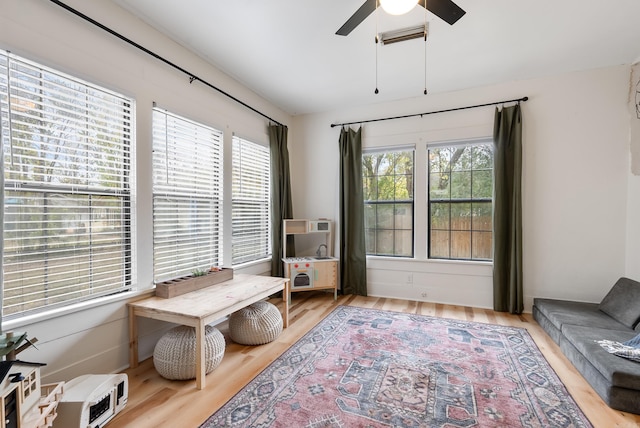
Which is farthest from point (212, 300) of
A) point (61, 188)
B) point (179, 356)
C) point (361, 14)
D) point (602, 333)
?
point (602, 333)

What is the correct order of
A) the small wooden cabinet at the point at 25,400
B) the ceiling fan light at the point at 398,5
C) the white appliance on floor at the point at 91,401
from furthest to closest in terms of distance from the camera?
the ceiling fan light at the point at 398,5, the white appliance on floor at the point at 91,401, the small wooden cabinet at the point at 25,400

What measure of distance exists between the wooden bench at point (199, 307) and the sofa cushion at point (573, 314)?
8.98 ft

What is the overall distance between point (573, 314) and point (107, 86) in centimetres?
455

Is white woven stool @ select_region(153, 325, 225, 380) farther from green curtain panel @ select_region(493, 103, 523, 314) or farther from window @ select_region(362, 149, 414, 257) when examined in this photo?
green curtain panel @ select_region(493, 103, 523, 314)

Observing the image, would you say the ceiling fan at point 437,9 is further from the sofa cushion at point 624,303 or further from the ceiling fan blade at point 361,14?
the sofa cushion at point 624,303

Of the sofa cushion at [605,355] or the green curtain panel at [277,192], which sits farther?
the green curtain panel at [277,192]

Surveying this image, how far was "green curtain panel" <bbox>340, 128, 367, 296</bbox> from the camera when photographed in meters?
4.25

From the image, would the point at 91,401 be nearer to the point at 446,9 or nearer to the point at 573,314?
the point at 446,9

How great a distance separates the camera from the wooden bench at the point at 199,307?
6.60 feet

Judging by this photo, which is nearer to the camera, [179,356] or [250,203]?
[179,356]

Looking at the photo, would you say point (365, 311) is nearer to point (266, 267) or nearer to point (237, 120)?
point (266, 267)

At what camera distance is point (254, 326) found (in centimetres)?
269

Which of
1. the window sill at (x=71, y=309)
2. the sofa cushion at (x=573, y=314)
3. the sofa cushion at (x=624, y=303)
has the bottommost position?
the sofa cushion at (x=573, y=314)

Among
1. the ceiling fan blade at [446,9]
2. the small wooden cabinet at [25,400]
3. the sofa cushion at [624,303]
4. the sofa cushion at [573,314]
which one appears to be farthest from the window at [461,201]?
the small wooden cabinet at [25,400]
